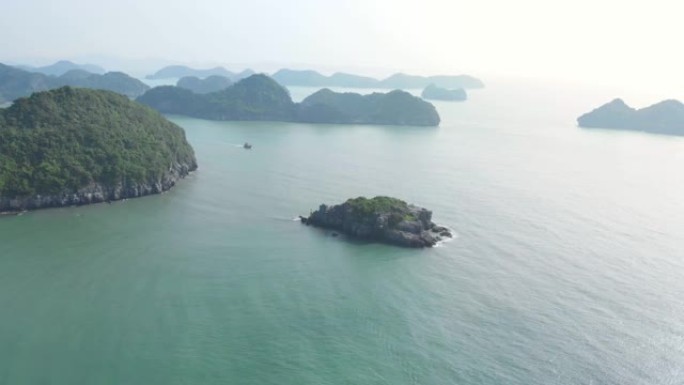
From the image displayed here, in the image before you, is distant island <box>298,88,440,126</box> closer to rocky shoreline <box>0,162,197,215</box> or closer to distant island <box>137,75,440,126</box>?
distant island <box>137,75,440,126</box>

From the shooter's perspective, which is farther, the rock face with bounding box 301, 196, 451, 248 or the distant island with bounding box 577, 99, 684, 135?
the distant island with bounding box 577, 99, 684, 135

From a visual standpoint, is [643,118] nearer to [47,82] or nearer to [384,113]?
[384,113]

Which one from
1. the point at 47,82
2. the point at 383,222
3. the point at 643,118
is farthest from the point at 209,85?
the point at 383,222

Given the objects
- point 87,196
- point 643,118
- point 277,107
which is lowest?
point 87,196

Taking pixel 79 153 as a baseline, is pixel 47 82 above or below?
above

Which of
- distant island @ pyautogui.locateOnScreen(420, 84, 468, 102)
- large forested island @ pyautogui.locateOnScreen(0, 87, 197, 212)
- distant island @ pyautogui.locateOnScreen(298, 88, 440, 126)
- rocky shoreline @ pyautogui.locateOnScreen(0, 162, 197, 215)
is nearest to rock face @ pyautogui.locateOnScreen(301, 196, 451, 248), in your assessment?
rocky shoreline @ pyautogui.locateOnScreen(0, 162, 197, 215)

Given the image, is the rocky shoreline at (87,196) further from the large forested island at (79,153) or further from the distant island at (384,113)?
the distant island at (384,113)
